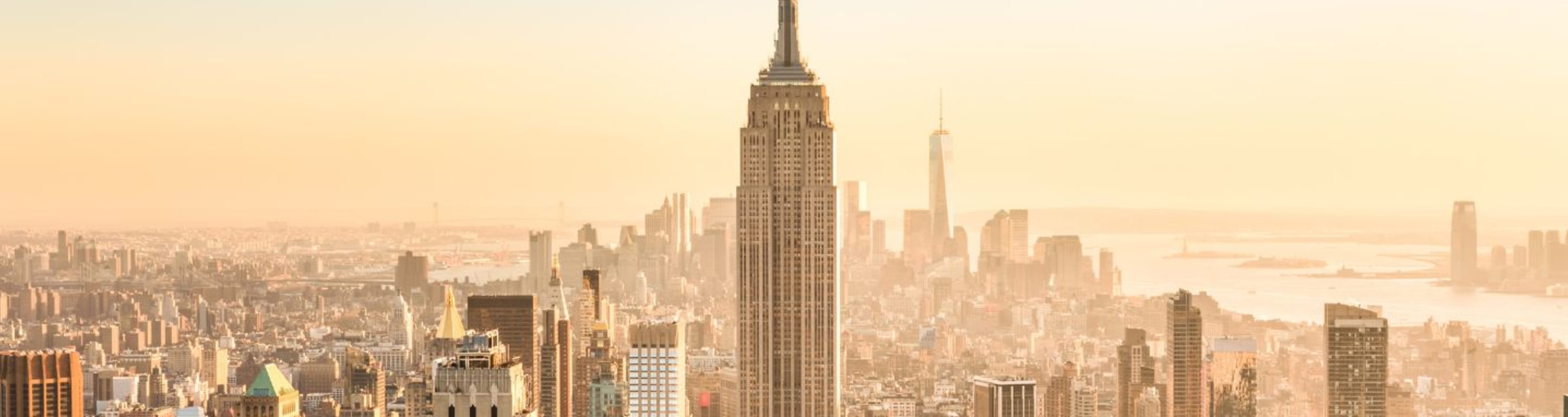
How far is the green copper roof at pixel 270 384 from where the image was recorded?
17.2 metres

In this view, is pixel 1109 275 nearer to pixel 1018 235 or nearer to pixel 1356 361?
pixel 1018 235

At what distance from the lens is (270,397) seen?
17.0 metres

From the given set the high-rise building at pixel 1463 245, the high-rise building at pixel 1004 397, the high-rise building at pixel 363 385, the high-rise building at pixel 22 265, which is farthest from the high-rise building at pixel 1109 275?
the high-rise building at pixel 22 265

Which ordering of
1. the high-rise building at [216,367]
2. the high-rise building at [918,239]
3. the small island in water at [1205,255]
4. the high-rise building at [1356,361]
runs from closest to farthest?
the small island in water at [1205,255]
the high-rise building at [1356,361]
the high-rise building at [216,367]
the high-rise building at [918,239]

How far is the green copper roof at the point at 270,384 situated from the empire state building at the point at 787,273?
4438mm

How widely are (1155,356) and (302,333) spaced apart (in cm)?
663

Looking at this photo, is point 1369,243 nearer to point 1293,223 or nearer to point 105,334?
point 1293,223

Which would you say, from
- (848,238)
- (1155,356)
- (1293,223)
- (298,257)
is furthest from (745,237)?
(1293,223)

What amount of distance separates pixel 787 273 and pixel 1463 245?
753 centimetres

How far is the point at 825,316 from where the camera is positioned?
2097cm

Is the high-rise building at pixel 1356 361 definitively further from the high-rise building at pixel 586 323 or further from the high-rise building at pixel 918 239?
the high-rise building at pixel 586 323

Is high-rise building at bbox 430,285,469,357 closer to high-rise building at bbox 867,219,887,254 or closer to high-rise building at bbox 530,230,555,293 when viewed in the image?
high-rise building at bbox 530,230,555,293

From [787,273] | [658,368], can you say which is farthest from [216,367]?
[787,273]

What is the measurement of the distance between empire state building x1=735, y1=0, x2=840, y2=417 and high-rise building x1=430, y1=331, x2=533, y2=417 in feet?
23.2
